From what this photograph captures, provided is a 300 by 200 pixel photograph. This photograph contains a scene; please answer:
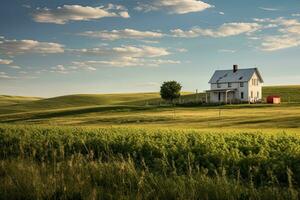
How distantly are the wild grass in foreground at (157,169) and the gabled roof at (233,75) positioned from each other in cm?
9048

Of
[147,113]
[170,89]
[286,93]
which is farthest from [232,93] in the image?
[147,113]

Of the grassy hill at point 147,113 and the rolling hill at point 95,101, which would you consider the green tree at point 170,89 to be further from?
the rolling hill at point 95,101

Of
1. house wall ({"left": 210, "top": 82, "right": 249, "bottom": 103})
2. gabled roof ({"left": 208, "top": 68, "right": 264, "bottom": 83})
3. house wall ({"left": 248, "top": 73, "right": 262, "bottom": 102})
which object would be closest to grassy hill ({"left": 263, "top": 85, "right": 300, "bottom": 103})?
house wall ({"left": 248, "top": 73, "right": 262, "bottom": 102})

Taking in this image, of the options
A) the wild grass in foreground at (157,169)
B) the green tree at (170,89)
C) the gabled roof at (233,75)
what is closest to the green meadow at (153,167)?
the wild grass in foreground at (157,169)

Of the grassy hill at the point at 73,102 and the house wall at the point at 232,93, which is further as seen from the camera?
the grassy hill at the point at 73,102

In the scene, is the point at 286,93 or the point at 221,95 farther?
the point at 286,93

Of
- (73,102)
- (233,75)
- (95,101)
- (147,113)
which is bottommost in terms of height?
(147,113)

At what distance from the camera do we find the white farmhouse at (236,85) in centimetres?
10762

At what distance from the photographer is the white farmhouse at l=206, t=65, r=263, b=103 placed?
353ft

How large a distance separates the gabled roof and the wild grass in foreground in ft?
297

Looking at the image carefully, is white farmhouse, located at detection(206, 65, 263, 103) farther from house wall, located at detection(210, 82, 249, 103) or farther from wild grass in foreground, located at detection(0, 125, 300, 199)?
wild grass in foreground, located at detection(0, 125, 300, 199)

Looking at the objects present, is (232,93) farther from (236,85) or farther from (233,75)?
(233,75)

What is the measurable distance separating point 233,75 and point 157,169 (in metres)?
99.2

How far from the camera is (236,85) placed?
109m
